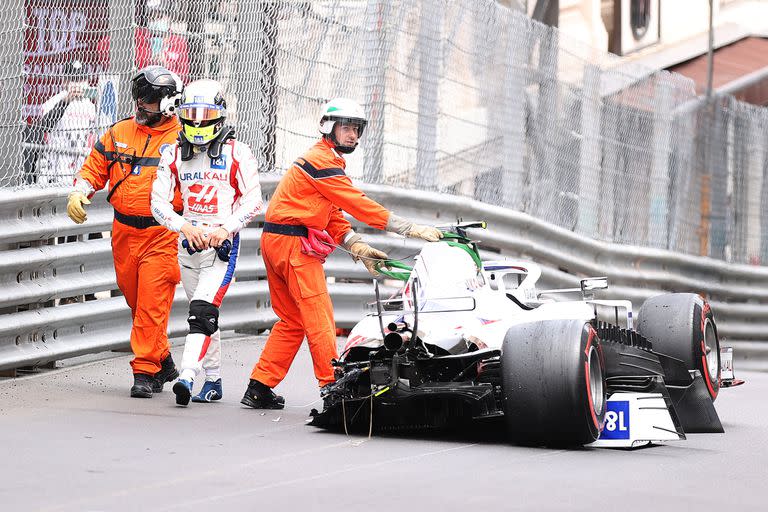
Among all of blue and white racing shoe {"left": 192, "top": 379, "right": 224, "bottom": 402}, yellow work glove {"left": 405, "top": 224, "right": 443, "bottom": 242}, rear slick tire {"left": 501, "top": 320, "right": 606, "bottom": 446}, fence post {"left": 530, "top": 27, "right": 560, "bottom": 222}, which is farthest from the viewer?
fence post {"left": 530, "top": 27, "right": 560, "bottom": 222}

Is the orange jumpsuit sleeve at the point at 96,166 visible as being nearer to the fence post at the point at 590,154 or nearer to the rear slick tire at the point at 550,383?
the rear slick tire at the point at 550,383

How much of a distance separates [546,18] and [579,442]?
17456mm

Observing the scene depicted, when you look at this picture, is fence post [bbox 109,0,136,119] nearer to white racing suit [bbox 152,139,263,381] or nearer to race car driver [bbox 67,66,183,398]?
race car driver [bbox 67,66,183,398]

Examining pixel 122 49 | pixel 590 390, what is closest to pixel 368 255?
pixel 590 390

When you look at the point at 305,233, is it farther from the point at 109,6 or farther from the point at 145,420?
the point at 109,6

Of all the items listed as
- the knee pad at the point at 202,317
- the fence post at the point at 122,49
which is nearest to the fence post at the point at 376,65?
the fence post at the point at 122,49

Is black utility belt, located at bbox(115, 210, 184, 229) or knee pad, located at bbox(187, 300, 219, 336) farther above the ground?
black utility belt, located at bbox(115, 210, 184, 229)

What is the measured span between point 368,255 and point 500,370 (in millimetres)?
1719

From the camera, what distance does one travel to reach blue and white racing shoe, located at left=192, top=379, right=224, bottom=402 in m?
8.69

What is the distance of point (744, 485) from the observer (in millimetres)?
6102

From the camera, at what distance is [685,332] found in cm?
866

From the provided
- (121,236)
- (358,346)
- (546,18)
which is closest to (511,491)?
(358,346)

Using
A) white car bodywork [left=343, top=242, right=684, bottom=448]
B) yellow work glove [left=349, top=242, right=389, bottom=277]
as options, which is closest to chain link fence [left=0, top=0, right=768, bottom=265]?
yellow work glove [left=349, top=242, right=389, bottom=277]

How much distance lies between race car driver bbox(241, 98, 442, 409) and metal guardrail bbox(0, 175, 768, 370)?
174 centimetres
